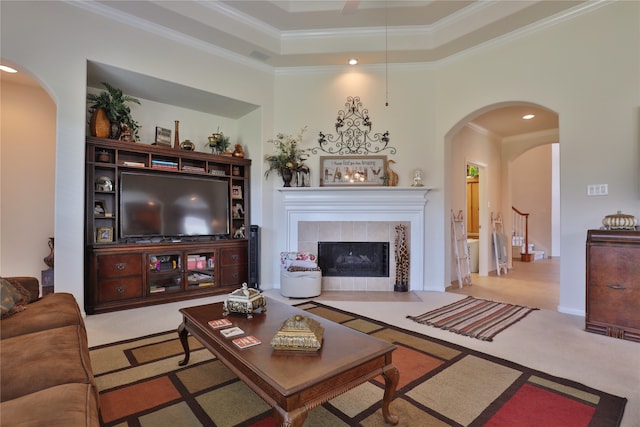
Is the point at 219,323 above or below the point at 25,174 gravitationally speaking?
below

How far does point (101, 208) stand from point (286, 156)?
2.47 m

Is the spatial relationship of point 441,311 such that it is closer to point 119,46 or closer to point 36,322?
point 36,322

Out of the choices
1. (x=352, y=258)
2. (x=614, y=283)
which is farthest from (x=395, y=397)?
Result: (x=352, y=258)

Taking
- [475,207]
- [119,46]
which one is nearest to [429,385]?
[119,46]

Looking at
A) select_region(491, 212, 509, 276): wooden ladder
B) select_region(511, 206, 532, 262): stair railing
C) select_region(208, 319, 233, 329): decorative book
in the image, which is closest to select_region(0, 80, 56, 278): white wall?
select_region(208, 319, 233, 329): decorative book

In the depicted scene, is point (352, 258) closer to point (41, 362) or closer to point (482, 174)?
point (482, 174)

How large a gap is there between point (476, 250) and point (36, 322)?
6.50 m

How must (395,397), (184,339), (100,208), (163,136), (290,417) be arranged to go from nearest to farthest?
(290,417) < (395,397) < (184,339) < (100,208) < (163,136)

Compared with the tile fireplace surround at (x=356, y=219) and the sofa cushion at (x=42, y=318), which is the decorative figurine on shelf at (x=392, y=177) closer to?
the tile fireplace surround at (x=356, y=219)

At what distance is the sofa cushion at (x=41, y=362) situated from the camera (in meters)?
1.22

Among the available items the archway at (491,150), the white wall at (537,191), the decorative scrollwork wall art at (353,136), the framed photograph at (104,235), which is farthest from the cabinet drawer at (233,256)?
the white wall at (537,191)

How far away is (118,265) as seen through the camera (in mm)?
3586

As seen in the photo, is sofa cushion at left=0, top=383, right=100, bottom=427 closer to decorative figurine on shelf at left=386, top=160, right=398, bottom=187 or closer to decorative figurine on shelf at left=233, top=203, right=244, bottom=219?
decorative figurine on shelf at left=233, top=203, right=244, bottom=219

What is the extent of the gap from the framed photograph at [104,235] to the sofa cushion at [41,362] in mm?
2244
